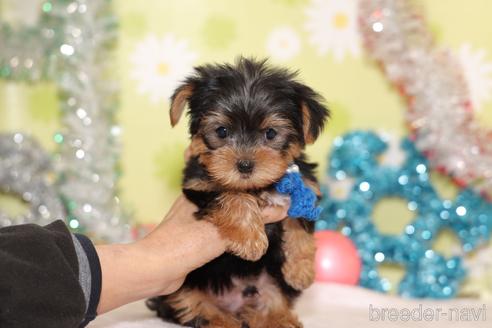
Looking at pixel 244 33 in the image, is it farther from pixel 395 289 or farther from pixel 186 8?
pixel 395 289

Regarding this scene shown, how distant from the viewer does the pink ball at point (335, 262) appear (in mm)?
4777

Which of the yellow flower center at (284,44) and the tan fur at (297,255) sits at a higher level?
the yellow flower center at (284,44)

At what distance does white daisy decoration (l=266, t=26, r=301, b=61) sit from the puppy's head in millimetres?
2166

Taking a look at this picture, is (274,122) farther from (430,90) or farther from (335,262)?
(430,90)

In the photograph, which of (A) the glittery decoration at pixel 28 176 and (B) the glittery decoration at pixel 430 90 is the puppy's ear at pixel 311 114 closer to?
(B) the glittery decoration at pixel 430 90

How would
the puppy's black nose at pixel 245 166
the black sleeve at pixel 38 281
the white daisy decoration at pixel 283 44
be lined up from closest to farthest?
the black sleeve at pixel 38 281 → the puppy's black nose at pixel 245 166 → the white daisy decoration at pixel 283 44

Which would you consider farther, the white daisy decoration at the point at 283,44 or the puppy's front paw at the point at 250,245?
the white daisy decoration at the point at 283,44

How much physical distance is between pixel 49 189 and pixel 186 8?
6.76ft

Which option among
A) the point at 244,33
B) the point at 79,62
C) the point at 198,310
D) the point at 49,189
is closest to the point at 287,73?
the point at 198,310

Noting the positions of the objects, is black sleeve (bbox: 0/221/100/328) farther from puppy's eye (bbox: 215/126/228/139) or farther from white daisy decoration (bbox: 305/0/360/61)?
white daisy decoration (bbox: 305/0/360/61)

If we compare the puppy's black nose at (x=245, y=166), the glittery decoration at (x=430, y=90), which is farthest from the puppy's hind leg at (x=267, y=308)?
the glittery decoration at (x=430, y=90)

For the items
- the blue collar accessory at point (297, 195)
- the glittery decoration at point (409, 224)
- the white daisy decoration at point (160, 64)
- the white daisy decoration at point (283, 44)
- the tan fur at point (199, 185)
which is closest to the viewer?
the blue collar accessory at point (297, 195)

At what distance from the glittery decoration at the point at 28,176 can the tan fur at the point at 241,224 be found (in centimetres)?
293

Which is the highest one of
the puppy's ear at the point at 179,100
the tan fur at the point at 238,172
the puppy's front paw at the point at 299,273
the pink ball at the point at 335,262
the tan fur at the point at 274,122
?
the puppy's ear at the point at 179,100
